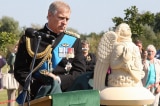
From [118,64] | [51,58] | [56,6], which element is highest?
[56,6]

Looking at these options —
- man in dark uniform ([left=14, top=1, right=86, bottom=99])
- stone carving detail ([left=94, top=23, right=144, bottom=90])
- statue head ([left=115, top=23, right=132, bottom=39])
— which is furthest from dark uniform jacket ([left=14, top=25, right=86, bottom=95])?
statue head ([left=115, top=23, right=132, bottom=39])

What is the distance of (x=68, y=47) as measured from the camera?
5.05 m

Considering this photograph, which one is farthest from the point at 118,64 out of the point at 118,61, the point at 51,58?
the point at 51,58

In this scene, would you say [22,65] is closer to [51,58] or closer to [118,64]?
[51,58]

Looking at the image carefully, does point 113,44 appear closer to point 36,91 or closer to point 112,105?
point 112,105

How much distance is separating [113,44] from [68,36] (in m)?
1.90

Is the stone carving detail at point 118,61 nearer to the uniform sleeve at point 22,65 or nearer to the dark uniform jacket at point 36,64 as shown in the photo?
the dark uniform jacket at point 36,64

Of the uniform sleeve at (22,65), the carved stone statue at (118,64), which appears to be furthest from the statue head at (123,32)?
the uniform sleeve at (22,65)

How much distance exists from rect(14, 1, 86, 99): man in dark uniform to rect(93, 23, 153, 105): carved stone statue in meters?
1.34

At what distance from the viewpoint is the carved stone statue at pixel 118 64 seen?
650 cm

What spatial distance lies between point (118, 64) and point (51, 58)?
1.89 meters

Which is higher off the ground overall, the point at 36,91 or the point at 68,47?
the point at 68,47

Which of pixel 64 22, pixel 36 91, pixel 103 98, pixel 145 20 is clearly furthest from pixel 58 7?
pixel 145 20

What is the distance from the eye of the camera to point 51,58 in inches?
193
